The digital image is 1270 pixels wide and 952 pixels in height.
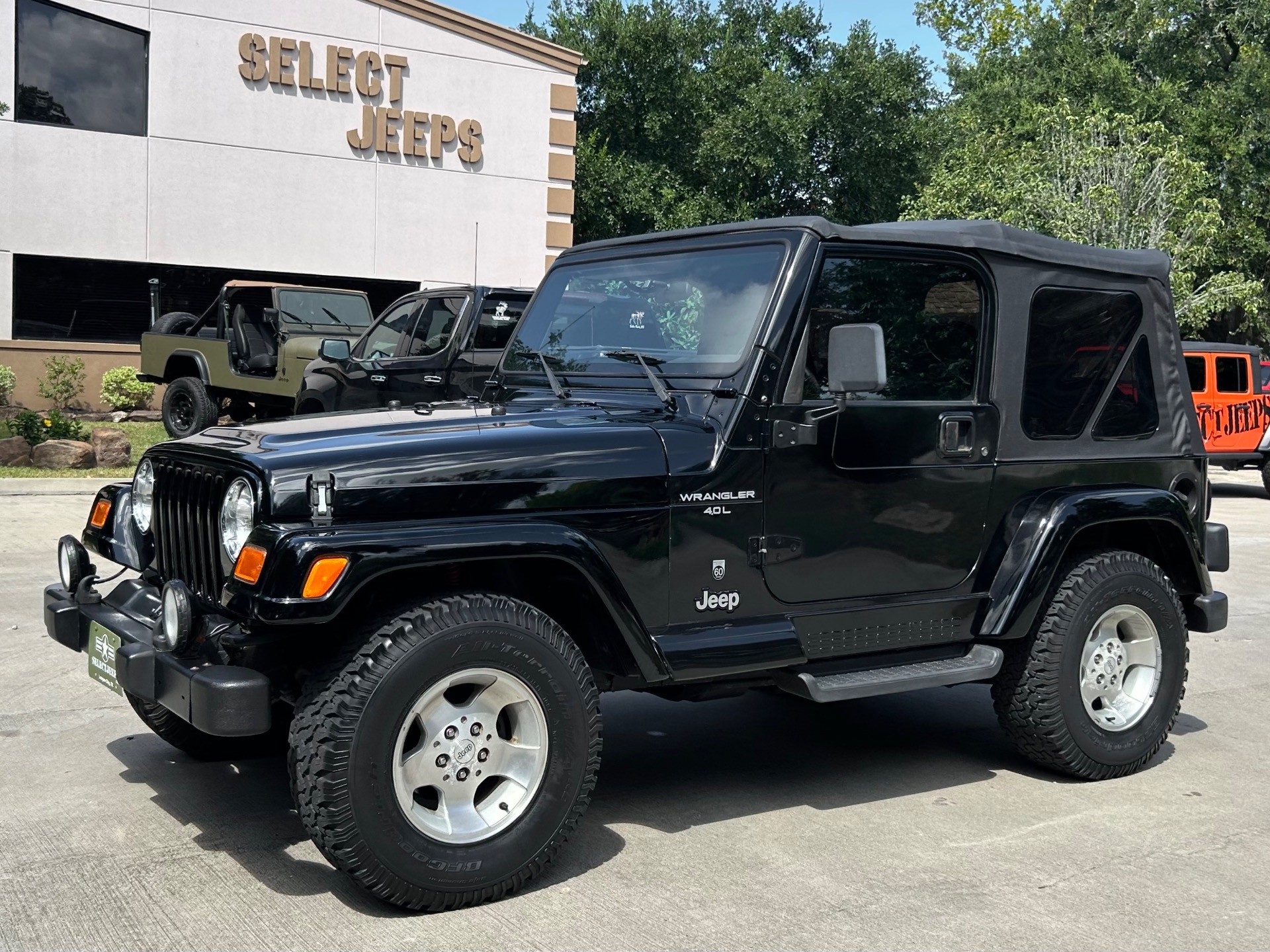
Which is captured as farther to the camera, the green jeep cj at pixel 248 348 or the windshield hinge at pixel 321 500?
the green jeep cj at pixel 248 348

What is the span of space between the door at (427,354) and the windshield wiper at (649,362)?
6852 mm

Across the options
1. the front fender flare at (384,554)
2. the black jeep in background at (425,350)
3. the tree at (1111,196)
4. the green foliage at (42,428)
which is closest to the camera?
the front fender flare at (384,554)

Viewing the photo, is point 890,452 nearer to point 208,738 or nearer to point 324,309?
point 208,738

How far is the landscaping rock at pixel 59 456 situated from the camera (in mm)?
15188

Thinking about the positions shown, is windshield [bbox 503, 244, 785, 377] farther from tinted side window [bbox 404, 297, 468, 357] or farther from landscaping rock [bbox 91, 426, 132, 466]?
landscaping rock [bbox 91, 426, 132, 466]

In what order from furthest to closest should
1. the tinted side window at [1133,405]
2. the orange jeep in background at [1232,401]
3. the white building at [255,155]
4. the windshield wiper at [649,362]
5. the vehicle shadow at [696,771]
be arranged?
the white building at [255,155]
the orange jeep in background at [1232,401]
the tinted side window at [1133,405]
the windshield wiper at [649,362]
the vehicle shadow at [696,771]

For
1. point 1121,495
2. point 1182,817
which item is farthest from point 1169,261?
point 1182,817

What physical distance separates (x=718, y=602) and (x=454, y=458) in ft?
3.36

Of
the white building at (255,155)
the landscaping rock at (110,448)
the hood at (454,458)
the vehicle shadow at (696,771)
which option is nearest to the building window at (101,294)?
the white building at (255,155)

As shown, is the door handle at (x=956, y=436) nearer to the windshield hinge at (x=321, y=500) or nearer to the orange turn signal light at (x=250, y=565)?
the windshield hinge at (x=321, y=500)

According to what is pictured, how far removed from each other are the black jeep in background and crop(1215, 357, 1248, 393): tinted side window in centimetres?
1028

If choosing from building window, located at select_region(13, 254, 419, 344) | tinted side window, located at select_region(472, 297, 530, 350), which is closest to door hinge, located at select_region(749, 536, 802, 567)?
tinted side window, located at select_region(472, 297, 530, 350)

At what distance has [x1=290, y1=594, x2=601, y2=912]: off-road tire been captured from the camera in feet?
11.9

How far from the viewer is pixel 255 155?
69.9 feet
